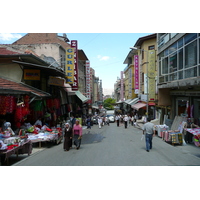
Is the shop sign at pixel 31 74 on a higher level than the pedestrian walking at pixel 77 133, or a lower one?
higher

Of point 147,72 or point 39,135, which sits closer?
point 39,135

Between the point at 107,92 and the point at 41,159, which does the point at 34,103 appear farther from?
the point at 107,92

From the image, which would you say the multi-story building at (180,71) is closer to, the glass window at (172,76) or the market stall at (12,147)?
the glass window at (172,76)

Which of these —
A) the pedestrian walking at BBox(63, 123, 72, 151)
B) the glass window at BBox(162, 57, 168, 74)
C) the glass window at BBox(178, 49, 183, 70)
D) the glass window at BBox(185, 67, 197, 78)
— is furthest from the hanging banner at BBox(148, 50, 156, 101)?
the pedestrian walking at BBox(63, 123, 72, 151)

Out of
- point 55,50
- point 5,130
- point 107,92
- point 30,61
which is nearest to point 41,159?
point 5,130

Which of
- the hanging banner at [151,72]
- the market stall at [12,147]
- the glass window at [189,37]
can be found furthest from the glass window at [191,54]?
the market stall at [12,147]

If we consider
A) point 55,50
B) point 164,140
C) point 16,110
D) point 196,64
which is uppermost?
point 55,50

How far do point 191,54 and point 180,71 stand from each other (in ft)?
5.50

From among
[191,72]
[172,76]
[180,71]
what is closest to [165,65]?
[172,76]

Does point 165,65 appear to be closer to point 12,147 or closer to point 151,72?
point 151,72

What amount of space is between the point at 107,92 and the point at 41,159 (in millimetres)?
177387

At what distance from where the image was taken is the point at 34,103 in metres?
13.4

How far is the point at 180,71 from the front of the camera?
44.2 ft

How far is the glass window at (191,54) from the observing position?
11.5 meters
